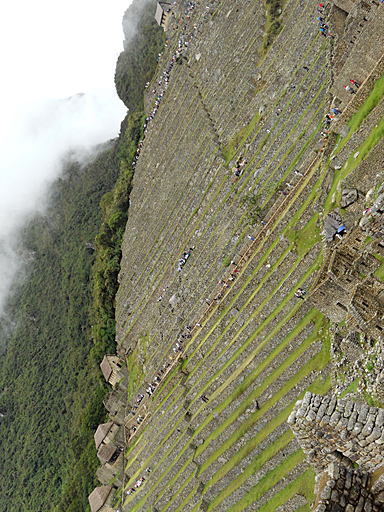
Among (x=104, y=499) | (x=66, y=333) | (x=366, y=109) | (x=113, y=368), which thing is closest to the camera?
(x=366, y=109)

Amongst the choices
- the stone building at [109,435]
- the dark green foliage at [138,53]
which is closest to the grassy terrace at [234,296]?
the stone building at [109,435]

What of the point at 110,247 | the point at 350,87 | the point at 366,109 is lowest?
the point at 110,247

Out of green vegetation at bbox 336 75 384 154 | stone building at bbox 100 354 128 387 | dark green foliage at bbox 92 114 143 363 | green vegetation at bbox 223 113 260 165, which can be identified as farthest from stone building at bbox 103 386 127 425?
green vegetation at bbox 336 75 384 154

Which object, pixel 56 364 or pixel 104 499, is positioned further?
pixel 56 364

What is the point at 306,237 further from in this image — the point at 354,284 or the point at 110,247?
the point at 110,247

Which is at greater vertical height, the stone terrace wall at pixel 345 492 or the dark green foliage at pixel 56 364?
the stone terrace wall at pixel 345 492

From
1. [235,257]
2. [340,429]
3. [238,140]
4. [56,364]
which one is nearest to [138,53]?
[238,140]

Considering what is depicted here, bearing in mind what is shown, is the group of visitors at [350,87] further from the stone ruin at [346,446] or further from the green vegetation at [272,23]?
the stone ruin at [346,446]

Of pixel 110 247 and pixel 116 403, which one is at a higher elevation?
pixel 110 247

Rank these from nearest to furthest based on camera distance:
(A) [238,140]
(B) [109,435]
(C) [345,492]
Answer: (C) [345,492] < (A) [238,140] < (B) [109,435]
